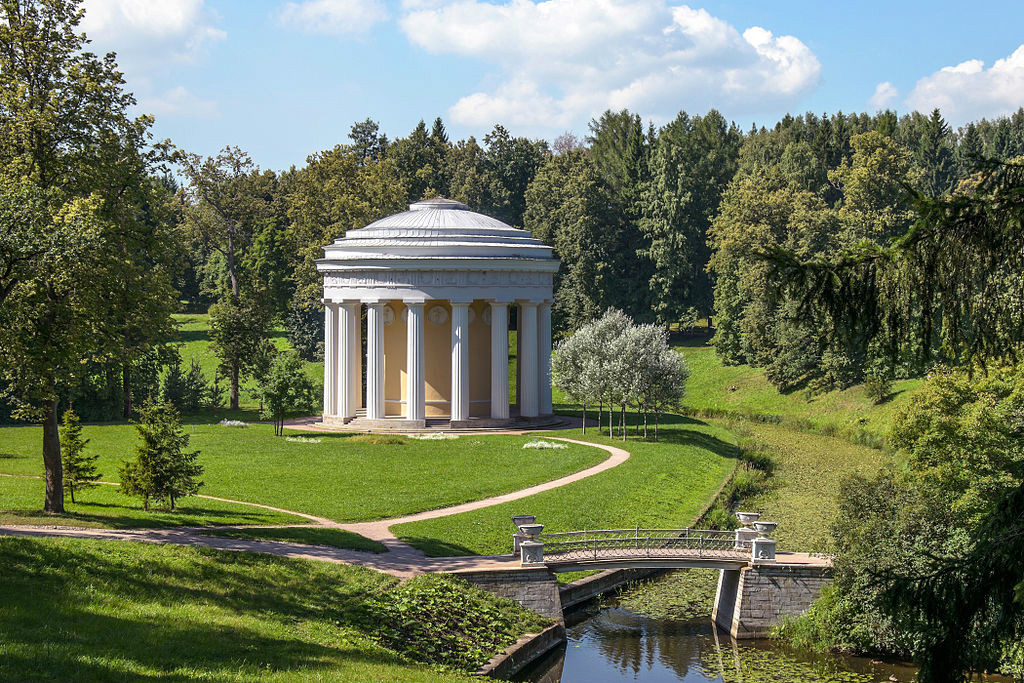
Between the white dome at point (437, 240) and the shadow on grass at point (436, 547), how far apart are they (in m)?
23.2

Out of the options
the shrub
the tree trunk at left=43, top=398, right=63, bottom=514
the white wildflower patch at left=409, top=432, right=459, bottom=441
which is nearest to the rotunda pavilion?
the white wildflower patch at left=409, top=432, right=459, bottom=441

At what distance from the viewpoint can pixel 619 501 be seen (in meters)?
38.1

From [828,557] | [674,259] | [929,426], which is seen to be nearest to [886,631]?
[828,557]

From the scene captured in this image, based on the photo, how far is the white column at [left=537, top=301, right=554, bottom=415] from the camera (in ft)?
186

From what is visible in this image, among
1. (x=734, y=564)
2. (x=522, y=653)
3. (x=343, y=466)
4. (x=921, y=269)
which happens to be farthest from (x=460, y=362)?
(x=921, y=269)

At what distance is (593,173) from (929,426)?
2260 inches

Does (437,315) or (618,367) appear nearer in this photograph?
(618,367)

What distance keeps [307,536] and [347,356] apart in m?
26.1

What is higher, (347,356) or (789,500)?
(347,356)

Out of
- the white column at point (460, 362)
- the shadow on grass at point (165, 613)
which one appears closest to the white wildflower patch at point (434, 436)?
the white column at point (460, 362)

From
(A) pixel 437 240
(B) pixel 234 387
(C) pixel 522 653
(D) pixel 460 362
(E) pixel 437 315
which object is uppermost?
(A) pixel 437 240

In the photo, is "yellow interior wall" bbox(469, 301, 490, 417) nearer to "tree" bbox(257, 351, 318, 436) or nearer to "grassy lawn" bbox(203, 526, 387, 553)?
"tree" bbox(257, 351, 318, 436)

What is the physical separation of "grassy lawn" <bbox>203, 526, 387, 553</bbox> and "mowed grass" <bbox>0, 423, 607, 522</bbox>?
2.75 metres

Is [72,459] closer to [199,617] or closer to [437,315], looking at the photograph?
[199,617]
